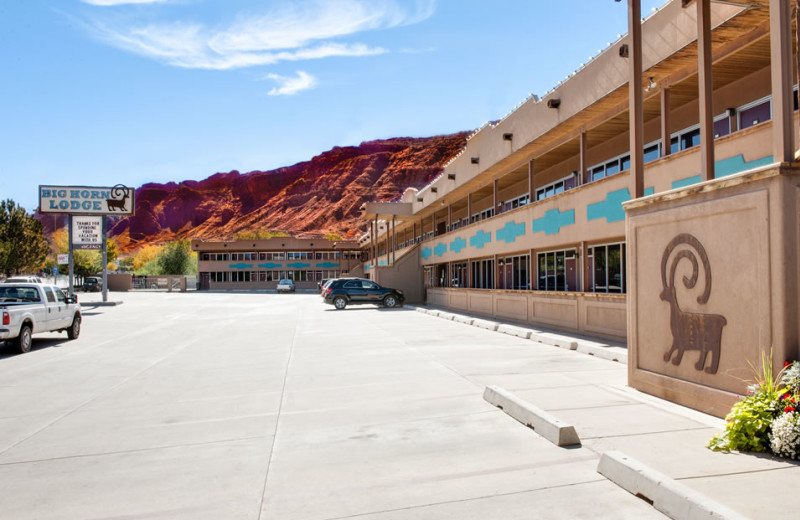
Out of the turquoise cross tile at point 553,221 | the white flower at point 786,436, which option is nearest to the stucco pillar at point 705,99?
the white flower at point 786,436

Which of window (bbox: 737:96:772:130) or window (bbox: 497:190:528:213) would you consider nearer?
window (bbox: 737:96:772:130)

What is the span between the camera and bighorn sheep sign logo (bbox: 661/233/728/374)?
652 centimetres

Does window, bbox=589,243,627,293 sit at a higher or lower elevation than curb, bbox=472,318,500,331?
higher

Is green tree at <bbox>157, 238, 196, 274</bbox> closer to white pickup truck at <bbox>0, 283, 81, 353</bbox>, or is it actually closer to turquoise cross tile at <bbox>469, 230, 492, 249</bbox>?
turquoise cross tile at <bbox>469, 230, 492, 249</bbox>

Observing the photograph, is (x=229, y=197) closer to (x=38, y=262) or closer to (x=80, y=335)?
(x=38, y=262)

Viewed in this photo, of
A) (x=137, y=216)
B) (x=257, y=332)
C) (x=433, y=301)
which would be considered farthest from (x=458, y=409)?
(x=137, y=216)

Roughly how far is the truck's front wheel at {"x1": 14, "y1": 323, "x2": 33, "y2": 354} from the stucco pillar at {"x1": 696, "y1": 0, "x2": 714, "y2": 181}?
52.1 ft

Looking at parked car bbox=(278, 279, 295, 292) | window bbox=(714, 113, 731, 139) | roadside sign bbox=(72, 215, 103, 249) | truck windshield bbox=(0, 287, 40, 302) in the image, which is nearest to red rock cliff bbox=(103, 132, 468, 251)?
parked car bbox=(278, 279, 295, 292)

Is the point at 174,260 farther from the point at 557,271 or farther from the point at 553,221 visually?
the point at 553,221

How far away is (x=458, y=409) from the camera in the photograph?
758cm

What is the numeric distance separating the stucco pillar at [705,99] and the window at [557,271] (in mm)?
12216

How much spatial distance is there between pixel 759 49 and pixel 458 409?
33.5 feet

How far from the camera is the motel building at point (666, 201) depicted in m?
5.93

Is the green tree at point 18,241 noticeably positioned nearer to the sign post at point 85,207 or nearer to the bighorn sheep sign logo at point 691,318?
the sign post at point 85,207
